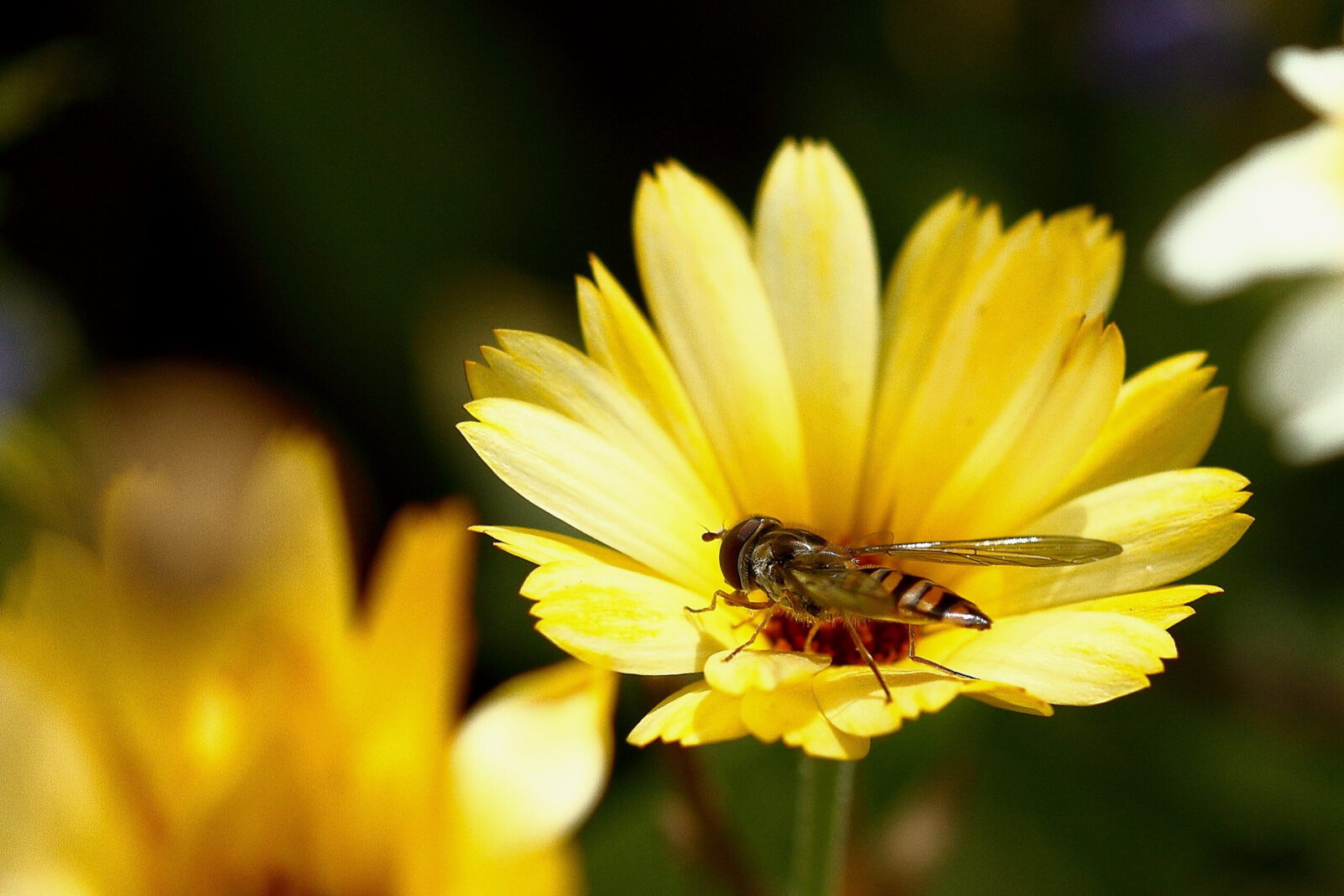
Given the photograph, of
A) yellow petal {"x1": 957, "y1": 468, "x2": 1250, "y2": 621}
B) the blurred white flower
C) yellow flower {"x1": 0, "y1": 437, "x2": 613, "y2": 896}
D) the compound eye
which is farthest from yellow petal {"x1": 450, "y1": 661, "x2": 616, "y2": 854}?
the blurred white flower

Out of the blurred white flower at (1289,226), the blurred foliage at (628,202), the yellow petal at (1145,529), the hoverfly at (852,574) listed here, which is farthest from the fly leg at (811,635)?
the blurred foliage at (628,202)

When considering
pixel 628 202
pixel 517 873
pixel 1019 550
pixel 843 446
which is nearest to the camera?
pixel 517 873

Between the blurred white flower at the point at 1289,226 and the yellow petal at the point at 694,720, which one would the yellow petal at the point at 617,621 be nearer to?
the yellow petal at the point at 694,720

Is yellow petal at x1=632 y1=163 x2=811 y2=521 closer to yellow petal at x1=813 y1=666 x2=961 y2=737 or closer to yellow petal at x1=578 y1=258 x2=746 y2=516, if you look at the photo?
yellow petal at x1=578 y1=258 x2=746 y2=516

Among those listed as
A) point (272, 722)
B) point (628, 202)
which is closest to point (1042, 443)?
point (272, 722)

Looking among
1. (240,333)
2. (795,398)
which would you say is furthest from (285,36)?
(795,398)

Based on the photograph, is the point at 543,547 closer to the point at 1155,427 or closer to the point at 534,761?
the point at 534,761
